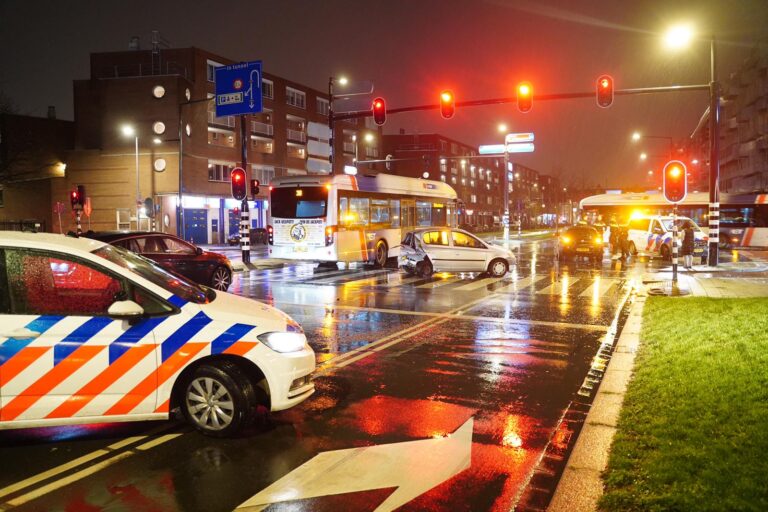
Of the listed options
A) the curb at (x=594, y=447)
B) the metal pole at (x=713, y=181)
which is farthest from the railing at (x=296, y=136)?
the curb at (x=594, y=447)

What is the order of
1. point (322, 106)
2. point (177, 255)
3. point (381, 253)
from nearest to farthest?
point (177, 255) → point (381, 253) → point (322, 106)

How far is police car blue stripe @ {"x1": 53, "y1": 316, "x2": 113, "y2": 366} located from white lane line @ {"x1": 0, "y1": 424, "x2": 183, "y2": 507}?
31.5 inches

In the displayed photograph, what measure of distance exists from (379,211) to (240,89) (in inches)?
263

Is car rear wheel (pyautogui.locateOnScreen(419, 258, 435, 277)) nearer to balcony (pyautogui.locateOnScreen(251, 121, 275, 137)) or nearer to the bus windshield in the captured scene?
the bus windshield

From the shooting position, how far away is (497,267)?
19.0 m

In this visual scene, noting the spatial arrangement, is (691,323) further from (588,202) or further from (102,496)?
(588,202)

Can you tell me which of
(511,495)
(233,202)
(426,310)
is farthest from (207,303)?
(233,202)

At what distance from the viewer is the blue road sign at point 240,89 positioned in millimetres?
21578

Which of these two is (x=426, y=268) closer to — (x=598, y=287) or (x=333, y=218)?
(x=333, y=218)

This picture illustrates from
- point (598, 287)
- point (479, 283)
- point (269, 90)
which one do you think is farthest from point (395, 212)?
point (269, 90)

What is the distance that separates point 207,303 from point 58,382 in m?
1.30

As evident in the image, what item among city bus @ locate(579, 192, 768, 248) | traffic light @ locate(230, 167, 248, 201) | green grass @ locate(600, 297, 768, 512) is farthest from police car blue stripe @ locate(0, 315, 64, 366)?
city bus @ locate(579, 192, 768, 248)

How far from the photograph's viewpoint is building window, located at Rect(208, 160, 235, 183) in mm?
50509

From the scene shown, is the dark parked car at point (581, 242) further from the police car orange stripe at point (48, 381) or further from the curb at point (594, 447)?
the police car orange stripe at point (48, 381)
